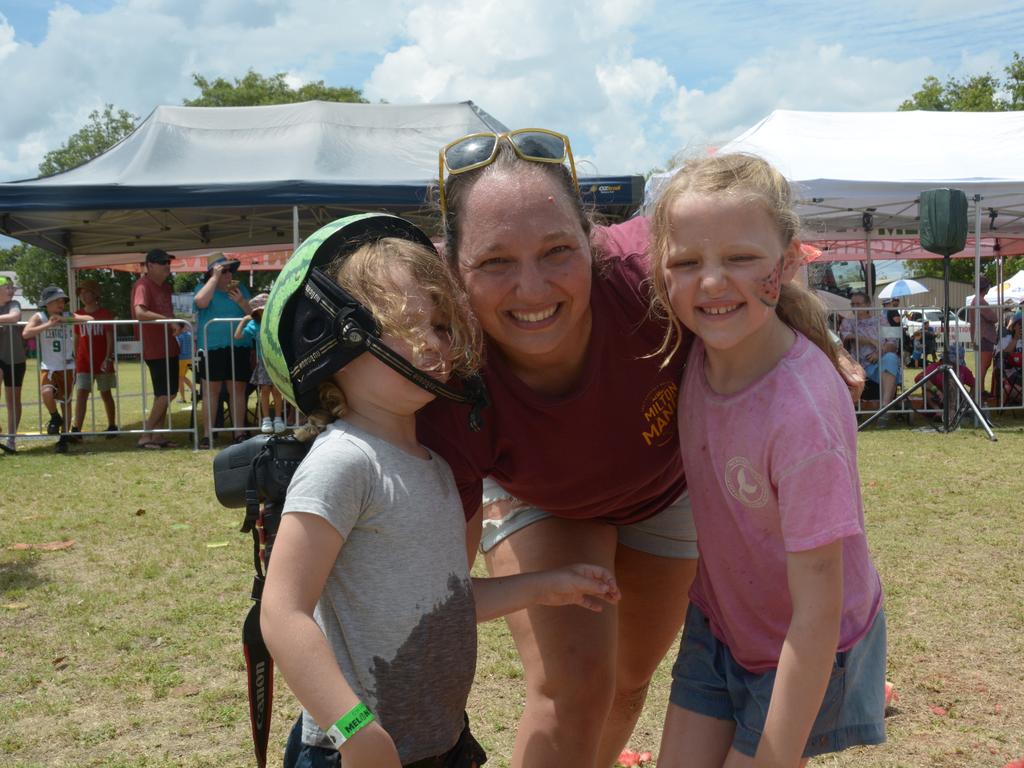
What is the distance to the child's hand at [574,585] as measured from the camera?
2.26m

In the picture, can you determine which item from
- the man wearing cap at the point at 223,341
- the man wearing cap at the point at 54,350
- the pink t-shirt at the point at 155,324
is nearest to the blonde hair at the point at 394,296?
the man wearing cap at the point at 223,341

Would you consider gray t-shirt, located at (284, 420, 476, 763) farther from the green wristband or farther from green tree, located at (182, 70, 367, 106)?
green tree, located at (182, 70, 367, 106)

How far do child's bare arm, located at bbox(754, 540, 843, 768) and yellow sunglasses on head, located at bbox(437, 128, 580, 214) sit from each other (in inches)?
45.2

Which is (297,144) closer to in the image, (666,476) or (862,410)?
(862,410)

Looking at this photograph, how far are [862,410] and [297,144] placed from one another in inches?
314

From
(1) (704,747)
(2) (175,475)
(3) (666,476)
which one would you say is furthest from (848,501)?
(2) (175,475)

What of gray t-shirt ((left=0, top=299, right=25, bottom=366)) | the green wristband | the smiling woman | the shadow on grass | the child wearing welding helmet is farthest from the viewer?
gray t-shirt ((left=0, top=299, right=25, bottom=366))

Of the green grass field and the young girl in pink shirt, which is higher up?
the young girl in pink shirt

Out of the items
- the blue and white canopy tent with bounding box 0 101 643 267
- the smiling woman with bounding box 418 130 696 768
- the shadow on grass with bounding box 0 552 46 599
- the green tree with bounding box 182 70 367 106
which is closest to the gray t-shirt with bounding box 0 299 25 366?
the blue and white canopy tent with bounding box 0 101 643 267

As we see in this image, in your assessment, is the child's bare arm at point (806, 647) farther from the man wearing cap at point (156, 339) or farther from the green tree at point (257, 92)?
the green tree at point (257, 92)

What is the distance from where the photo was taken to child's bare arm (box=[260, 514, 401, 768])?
1665 mm

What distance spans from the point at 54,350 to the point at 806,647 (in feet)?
38.0

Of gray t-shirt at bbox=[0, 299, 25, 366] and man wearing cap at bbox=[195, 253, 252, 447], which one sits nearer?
man wearing cap at bbox=[195, 253, 252, 447]

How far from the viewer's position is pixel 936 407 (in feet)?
38.7
